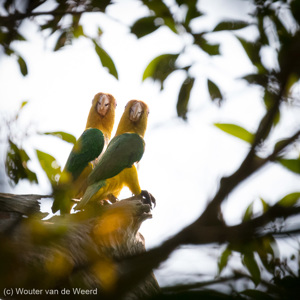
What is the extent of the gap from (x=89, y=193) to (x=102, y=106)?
119 centimetres

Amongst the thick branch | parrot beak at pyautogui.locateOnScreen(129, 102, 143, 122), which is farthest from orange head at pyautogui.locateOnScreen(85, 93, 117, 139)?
the thick branch

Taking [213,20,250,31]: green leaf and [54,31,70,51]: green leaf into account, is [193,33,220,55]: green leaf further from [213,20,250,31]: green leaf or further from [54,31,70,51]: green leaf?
[54,31,70,51]: green leaf

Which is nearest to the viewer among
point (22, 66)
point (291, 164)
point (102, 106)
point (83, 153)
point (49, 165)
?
point (291, 164)

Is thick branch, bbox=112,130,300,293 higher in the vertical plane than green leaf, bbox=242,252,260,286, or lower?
higher

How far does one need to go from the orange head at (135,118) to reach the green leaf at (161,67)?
6.68 feet

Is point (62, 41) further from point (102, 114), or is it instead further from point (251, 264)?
point (102, 114)

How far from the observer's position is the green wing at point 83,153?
3023mm

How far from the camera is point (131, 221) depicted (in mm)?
2455

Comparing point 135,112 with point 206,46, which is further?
point 135,112

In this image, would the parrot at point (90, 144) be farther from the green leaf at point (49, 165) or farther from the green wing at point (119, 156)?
the green leaf at point (49, 165)

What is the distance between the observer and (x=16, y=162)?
4.45 feet

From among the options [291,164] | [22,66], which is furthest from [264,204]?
[22,66]

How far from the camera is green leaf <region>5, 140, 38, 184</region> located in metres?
1.32

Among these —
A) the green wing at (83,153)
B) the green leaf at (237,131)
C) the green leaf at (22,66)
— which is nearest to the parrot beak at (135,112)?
the green wing at (83,153)
